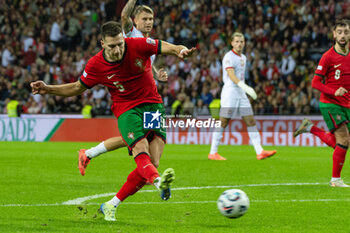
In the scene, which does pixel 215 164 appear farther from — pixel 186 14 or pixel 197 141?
pixel 186 14

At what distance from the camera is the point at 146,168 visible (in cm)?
597

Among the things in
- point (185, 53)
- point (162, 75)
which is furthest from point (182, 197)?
point (185, 53)

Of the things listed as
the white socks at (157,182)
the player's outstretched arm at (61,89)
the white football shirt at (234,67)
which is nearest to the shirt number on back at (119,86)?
the player's outstretched arm at (61,89)

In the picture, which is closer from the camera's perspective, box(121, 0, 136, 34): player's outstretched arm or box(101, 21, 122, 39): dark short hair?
box(101, 21, 122, 39): dark short hair

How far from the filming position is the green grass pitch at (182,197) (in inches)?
239

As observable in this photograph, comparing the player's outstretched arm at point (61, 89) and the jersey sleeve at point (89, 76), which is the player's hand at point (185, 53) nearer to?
the jersey sleeve at point (89, 76)

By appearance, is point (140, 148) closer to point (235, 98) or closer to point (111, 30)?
point (111, 30)

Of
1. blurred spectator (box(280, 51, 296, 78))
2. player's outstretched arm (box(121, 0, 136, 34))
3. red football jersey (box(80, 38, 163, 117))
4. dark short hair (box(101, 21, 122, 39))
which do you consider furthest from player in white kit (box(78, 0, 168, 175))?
blurred spectator (box(280, 51, 296, 78))

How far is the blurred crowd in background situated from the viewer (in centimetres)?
2133

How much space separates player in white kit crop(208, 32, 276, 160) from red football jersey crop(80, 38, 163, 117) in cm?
672

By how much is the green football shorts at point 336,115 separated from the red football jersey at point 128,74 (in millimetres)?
3252

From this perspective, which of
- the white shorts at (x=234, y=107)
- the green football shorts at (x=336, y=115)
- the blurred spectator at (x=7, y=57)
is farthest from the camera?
the blurred spectator at (x=7, y=57)

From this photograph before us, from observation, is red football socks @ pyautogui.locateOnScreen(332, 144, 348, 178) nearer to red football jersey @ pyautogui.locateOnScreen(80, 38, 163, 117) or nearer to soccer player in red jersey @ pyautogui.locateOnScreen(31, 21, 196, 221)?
soccer player in red jersey @ pyautogui.locateOnScreen(31, 21, 196, 221)

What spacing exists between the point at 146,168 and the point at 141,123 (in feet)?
1.97
